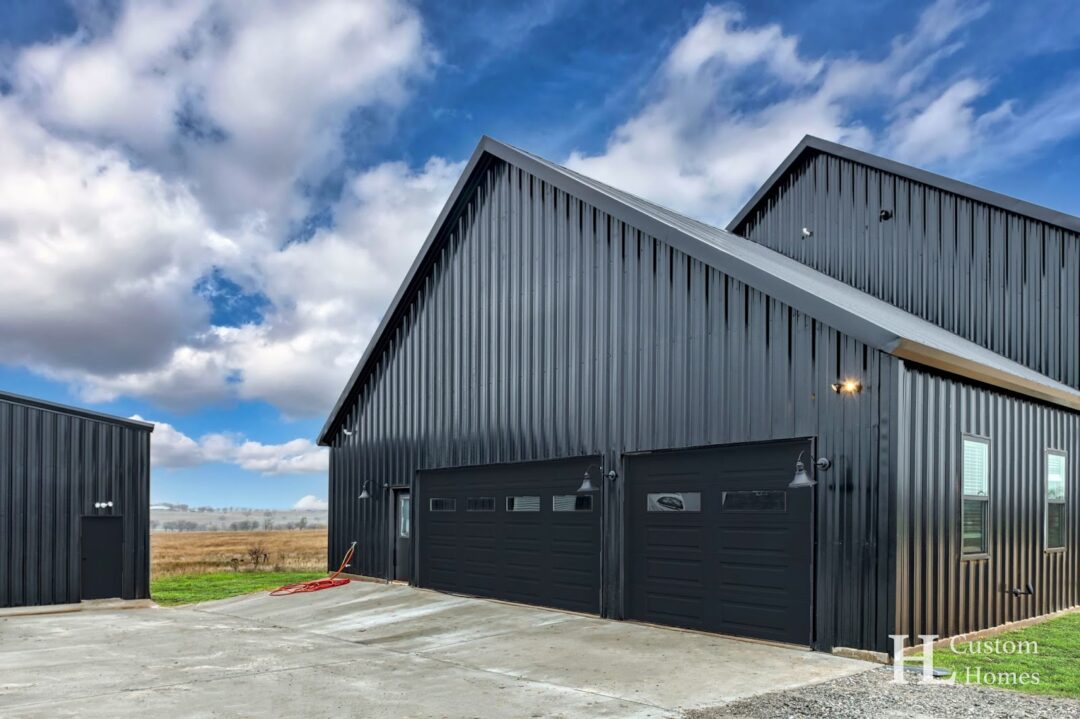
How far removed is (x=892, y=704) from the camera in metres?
7.52

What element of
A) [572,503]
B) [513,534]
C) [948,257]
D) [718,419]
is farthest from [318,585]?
[948,257]

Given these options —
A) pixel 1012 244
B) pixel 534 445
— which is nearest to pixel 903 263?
pixel 1012 244

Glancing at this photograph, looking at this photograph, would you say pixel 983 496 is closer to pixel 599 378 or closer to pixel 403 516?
pixel 599 378

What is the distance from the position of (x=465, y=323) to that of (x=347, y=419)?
5.06 metres

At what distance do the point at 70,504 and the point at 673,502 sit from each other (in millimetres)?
12496

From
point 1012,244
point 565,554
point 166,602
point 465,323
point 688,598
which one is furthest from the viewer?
point 166,602

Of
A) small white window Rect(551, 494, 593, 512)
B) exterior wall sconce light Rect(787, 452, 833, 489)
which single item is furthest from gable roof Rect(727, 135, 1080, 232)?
small white window Rect(551, 494, 593, 512)

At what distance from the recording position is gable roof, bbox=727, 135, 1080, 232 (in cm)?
1513

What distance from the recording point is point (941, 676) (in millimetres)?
8516

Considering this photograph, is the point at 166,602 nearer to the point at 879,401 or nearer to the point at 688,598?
the point at 688,598

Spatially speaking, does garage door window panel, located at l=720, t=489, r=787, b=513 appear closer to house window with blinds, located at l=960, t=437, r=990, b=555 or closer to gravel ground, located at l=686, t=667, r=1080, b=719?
house window with blinds, located at l=960, t=437, r=990, b=555

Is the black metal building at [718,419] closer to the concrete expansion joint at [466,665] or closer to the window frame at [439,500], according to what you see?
the window frame at [439,500]

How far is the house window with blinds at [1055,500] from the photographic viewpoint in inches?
499

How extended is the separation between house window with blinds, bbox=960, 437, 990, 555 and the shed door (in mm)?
15762
